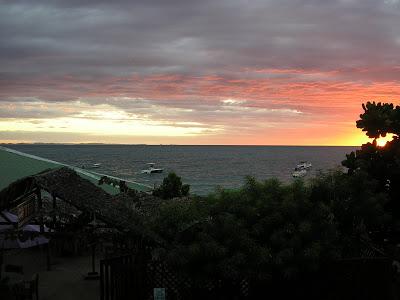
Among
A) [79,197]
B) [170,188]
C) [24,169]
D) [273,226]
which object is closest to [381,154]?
[273,226]

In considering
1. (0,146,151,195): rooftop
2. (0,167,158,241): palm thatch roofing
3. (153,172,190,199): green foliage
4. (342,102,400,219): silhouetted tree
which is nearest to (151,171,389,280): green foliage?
(342,102,400,219): silhouetted tree

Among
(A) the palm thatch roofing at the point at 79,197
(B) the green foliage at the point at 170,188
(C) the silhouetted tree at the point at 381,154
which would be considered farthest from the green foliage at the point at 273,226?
(B) the green foliage at the point at 170,188

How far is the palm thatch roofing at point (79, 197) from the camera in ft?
51.1

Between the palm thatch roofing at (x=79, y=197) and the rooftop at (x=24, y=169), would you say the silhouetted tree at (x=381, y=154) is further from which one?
the rooftop at (x=24, y=169)

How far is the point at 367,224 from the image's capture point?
1420cm

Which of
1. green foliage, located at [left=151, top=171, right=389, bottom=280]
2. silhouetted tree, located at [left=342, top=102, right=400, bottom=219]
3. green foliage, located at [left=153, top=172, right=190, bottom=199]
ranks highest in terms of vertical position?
silhouetted tree, located at [left=342, top=102, right=400, bottom=219]

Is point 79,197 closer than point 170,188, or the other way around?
point 79,197

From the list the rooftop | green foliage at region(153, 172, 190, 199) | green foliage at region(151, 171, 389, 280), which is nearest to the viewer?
green foliage at region(151, 171, 389, 280)

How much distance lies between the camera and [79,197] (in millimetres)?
15914

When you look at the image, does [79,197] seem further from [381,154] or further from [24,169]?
[24,169]

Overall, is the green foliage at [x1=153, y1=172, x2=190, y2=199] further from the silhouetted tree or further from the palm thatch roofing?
the silhouetted tree

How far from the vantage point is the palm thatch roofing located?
15.6m

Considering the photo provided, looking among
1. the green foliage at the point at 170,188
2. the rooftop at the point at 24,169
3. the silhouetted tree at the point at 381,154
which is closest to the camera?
the silhouetted tree at the point at 381,154

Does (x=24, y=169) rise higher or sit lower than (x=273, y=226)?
higher
